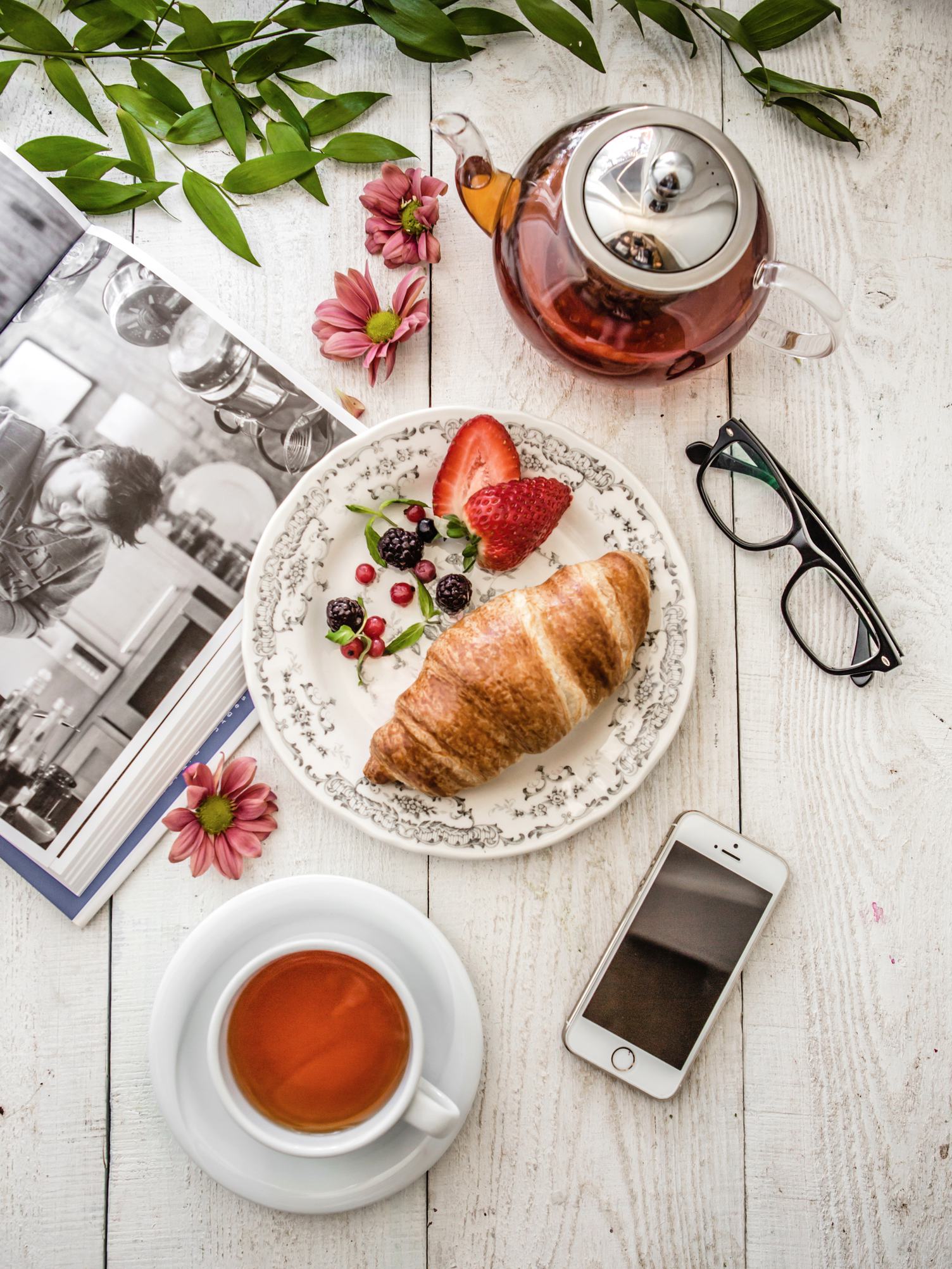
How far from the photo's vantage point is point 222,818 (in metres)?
1.12

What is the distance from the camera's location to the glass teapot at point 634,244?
892 millimetres

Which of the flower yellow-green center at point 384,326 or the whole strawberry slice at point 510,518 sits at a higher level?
the flower yellow-green center at point 384,326

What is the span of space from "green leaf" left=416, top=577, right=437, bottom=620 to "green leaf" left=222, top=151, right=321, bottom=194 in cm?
56

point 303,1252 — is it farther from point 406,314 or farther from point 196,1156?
point 406,314

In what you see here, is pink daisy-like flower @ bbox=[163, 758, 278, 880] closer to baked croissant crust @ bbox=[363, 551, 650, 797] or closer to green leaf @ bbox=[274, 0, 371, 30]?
baked croissant crust @ bbox=[363, 551, 650, 797]

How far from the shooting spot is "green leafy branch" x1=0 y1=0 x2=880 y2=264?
112cm

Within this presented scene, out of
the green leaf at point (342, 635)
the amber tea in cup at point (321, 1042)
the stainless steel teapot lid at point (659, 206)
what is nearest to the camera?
the stainless steel teapot lid at point (659, 206)

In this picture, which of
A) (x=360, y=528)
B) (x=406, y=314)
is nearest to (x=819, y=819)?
(x=360, y=528)

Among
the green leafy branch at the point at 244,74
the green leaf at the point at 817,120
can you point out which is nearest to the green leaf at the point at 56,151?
the green leafy branch at the point at 244,74

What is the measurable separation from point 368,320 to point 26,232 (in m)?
0.44

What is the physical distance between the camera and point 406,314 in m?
1.13

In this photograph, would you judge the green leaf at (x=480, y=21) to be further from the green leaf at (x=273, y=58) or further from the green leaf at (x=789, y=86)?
the green leaf at (x=789, y=86)

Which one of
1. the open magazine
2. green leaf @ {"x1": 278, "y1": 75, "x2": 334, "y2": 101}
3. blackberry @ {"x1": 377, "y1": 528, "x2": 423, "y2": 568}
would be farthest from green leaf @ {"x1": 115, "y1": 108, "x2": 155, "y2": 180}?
blackberry @ {"x1": 377, "y1": 528, "x2": 423, "y2": 568}

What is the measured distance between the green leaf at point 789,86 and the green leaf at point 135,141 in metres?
0.79
